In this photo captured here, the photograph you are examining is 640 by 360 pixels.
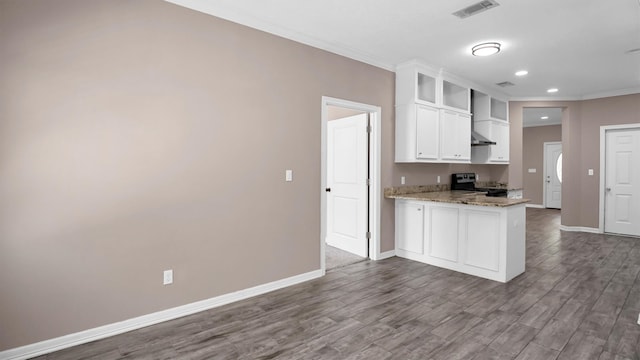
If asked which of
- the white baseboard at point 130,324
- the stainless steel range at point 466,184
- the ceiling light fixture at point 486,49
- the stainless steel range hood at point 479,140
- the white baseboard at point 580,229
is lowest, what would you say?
the white baseboard at point 130,324

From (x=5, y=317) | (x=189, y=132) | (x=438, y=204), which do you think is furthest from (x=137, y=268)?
(x=438, y=204)

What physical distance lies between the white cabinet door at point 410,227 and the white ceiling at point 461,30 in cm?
200

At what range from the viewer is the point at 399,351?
7.34 feet

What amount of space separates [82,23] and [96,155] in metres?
0.95

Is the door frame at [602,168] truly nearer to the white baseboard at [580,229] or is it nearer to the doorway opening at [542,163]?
the white baseboard at [580,229]

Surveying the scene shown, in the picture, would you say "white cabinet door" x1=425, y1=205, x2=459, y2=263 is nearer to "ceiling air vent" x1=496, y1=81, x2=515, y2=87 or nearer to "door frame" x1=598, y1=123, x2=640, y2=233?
"ceiling air vent" x1=496, y1=81, x2=515, y2=87

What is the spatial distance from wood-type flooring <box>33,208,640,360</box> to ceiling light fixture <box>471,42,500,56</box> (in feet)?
8.77

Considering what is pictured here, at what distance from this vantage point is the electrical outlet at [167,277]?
2.68 meters

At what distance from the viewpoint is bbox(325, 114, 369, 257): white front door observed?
14.8 feet

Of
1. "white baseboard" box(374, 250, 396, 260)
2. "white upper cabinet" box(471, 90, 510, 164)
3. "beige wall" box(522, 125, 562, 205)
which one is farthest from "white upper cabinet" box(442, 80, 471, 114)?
"beige wall" box(522, 125, 562, 205)

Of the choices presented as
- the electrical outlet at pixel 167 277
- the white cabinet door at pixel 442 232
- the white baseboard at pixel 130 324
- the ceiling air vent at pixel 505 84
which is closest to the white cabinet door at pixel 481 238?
the white cabinet door at pixel 442 232

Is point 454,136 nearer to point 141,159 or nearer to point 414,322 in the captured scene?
point 414,322

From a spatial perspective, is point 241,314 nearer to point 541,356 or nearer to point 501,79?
point 541,356

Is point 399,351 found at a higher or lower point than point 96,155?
lower
